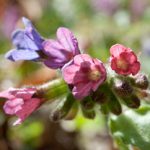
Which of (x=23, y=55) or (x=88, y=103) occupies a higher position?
(x=23, y=55)

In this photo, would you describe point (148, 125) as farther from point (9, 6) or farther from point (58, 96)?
point (9, 6)

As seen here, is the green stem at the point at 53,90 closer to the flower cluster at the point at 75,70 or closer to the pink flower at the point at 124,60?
the flower cluster at the point at 75,70

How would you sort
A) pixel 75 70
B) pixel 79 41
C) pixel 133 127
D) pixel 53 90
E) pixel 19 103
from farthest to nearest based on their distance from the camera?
pixel 79 41 < pixel 133 127 < pixel 53 90 < pixel 19 103 < pixel 75 70

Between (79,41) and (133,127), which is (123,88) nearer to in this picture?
(133,127)

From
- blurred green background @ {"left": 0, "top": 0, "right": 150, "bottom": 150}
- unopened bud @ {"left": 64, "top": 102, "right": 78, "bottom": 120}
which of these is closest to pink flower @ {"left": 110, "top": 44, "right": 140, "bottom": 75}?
unopened bud @ {"left": 64, "top": 102, "right": 78, "bottom": 120}

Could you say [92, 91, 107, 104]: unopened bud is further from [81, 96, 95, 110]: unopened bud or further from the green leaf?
the green leaf

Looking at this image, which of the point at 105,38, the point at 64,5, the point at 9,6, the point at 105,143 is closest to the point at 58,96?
the point at 105,143

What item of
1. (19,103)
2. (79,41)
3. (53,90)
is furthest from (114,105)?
(79,41)
